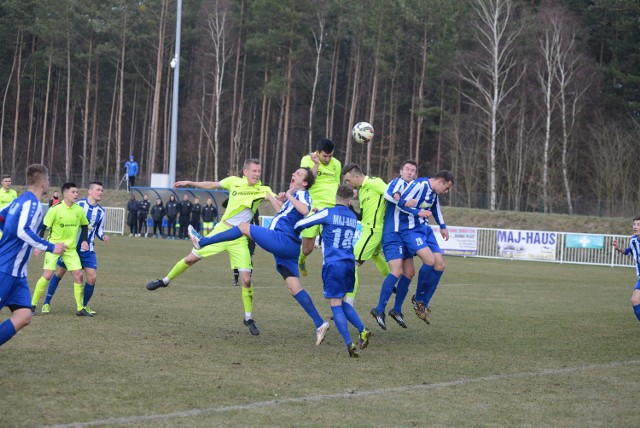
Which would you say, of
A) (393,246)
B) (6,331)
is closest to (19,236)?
(6,331)

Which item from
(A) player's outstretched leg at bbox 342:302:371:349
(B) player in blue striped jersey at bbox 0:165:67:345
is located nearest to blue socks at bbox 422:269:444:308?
(A) player's outstretched leg at bbox 342:302:371:349

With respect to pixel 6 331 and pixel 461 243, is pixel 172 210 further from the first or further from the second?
pixel 6 331

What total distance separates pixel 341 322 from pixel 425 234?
2.91 metres

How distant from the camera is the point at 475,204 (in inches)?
1893

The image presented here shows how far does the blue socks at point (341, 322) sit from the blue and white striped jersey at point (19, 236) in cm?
350

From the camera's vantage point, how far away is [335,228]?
31.3 ft

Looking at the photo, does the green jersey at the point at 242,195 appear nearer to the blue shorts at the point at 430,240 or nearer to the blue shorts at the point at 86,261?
the blue shorts at the point at 86,261

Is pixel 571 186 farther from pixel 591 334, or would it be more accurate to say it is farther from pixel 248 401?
pixel 248 401

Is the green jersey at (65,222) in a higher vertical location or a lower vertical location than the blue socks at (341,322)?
higher

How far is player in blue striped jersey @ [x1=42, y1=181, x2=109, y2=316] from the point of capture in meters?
12.1

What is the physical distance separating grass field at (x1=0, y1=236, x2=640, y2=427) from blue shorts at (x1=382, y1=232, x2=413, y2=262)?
1.09 m

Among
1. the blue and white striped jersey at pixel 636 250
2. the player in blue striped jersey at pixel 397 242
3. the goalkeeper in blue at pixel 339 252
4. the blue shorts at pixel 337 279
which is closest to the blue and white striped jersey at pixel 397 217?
the player in blue striped jersey at pixel 397 242

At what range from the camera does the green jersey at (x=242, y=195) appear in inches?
460

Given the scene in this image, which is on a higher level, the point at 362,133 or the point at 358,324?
the point at 362,133
